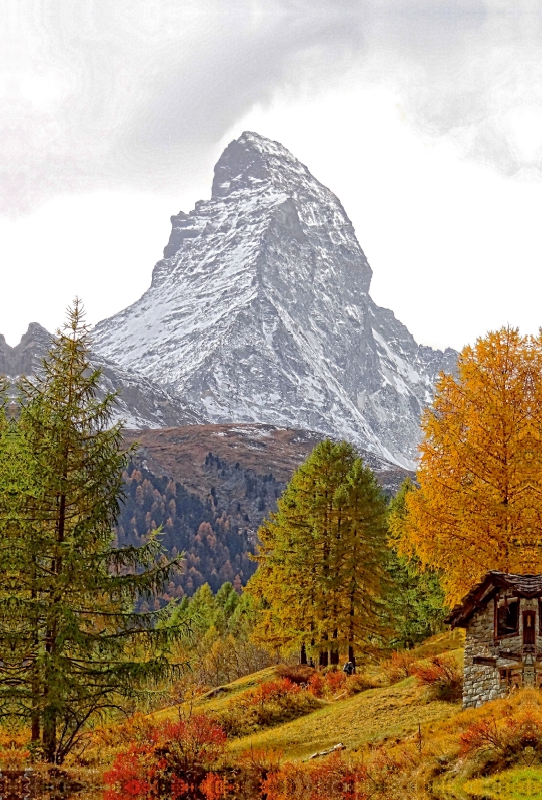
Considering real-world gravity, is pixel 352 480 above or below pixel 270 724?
above

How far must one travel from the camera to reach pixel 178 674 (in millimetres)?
17859

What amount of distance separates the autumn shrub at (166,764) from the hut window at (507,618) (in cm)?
670

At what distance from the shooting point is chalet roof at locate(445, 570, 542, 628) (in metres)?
16.2

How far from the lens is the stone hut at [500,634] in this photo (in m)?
16.4

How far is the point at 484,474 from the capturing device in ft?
64.0

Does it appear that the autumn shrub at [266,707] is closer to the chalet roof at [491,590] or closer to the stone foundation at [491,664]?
the stone foundation at [491,664]

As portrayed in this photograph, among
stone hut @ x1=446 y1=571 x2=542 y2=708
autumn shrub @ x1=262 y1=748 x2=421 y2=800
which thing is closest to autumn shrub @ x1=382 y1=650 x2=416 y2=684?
stone hut @ x1=446 y1=571 x2=542 y2=708

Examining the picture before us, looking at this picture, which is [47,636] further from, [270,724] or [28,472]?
[270,724]

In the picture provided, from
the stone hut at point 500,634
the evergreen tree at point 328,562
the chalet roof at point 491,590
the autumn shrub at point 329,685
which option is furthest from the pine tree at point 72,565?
the evergreen tree at point 328,562

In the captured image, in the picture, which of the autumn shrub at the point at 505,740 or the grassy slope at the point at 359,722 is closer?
the autumn shrub at the point at 505,740

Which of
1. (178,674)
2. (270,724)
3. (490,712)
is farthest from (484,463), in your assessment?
(270,724)

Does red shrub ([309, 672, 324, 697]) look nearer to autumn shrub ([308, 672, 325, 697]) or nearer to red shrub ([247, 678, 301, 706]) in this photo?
autumn shrub ([308, 672, 325, 697])

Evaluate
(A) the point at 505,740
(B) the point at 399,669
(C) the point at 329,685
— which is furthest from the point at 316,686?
(A) the point at 505,740

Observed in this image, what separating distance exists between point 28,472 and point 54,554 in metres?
1.95
